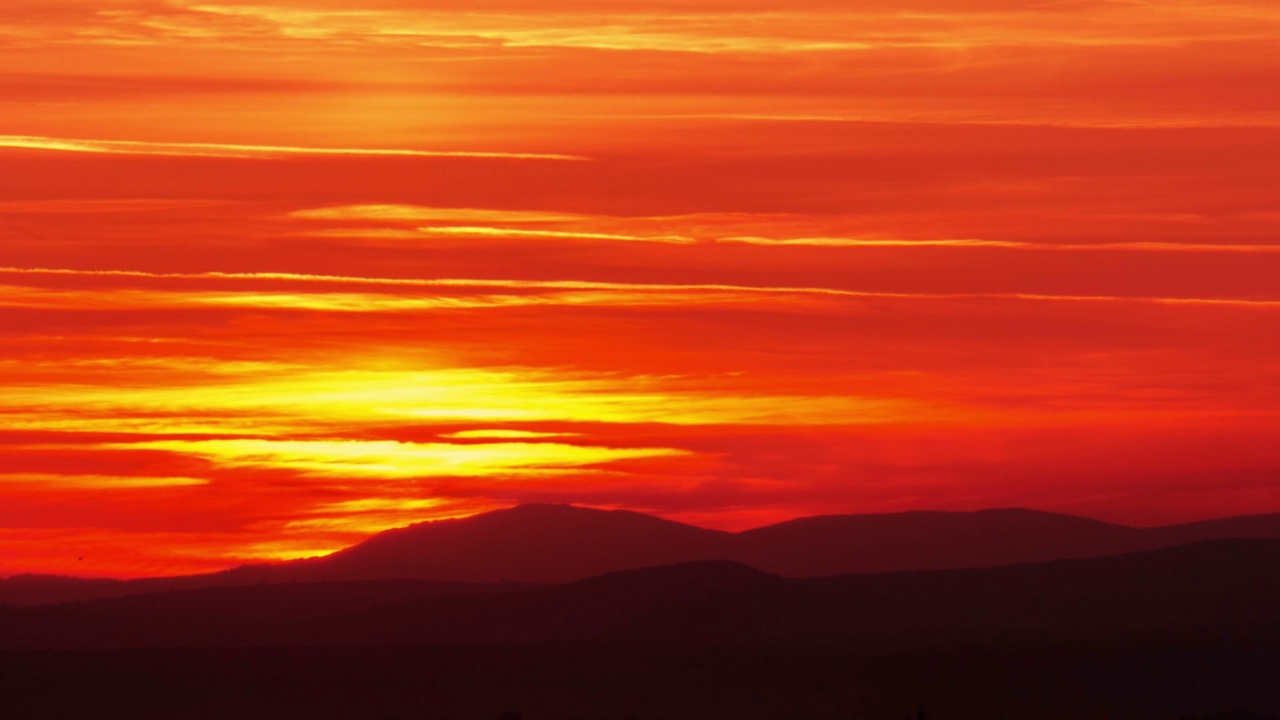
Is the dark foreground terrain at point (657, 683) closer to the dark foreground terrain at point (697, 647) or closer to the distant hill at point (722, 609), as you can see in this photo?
the dark foreground terrain at point (697, 647)

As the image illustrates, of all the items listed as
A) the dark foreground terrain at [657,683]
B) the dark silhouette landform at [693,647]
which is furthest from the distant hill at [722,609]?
the dark foreground terrain at [657,683]

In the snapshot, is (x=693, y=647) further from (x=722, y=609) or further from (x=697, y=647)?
(x=722, y=609)

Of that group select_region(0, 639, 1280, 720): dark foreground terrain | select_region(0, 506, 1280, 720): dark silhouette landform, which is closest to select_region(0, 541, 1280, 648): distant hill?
select_region(0, 506, 1280, 720): dark silhouette landform

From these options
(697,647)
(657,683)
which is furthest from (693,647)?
(657,683)

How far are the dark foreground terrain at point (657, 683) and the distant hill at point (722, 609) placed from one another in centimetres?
995

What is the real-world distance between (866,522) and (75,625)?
97.7 meters

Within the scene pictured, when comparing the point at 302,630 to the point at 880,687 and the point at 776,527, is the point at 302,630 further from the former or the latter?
the point at 776,527

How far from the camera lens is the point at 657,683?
74.6 metres

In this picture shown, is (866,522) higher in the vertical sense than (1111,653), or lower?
higher

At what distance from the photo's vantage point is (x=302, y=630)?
3927 inches

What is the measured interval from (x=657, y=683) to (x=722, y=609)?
87.2 ft

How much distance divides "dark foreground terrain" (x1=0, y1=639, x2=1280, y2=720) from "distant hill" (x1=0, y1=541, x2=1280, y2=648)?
32.7 feet

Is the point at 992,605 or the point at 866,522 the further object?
the point at 866,522

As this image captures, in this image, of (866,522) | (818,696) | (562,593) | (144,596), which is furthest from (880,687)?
(866,522)
